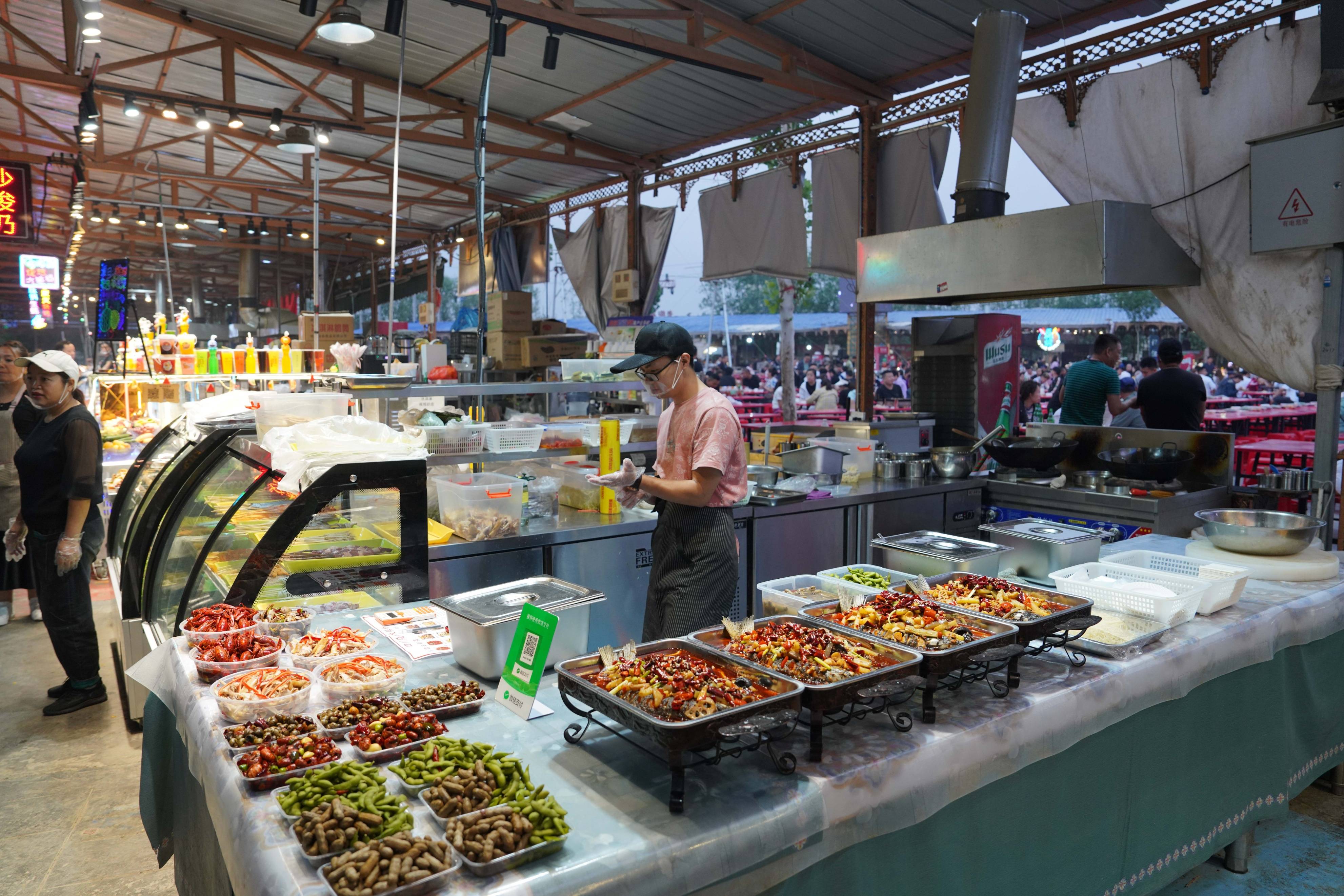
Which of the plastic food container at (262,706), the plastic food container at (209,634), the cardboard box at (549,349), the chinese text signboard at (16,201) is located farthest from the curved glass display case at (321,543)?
the chinese text signboard at (16,201)

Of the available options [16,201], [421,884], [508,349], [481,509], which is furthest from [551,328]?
[421,884]

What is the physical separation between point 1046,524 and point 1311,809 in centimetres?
153

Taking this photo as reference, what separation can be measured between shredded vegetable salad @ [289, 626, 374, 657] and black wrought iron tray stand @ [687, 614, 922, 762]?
92 cm

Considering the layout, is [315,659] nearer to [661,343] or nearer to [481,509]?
[661,343]

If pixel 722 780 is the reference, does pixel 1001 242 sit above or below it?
above

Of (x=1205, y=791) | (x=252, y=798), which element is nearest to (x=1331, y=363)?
(x=1205, y=791)

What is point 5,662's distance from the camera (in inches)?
203

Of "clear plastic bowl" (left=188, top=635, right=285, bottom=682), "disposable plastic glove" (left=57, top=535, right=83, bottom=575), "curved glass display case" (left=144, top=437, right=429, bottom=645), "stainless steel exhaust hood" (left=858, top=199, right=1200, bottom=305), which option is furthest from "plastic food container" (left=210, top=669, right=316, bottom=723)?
"stainless steel exhaust hood" (left=858, top=199, right=1200, bottom=305)

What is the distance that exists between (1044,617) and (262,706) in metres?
1.86

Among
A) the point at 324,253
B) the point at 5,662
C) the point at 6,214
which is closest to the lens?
the point at 5,662

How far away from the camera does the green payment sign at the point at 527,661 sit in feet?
6.36

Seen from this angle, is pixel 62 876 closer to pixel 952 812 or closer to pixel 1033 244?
pixel 952 812

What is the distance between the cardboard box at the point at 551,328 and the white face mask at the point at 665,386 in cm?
791

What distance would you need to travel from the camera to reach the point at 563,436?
14.7 ft
